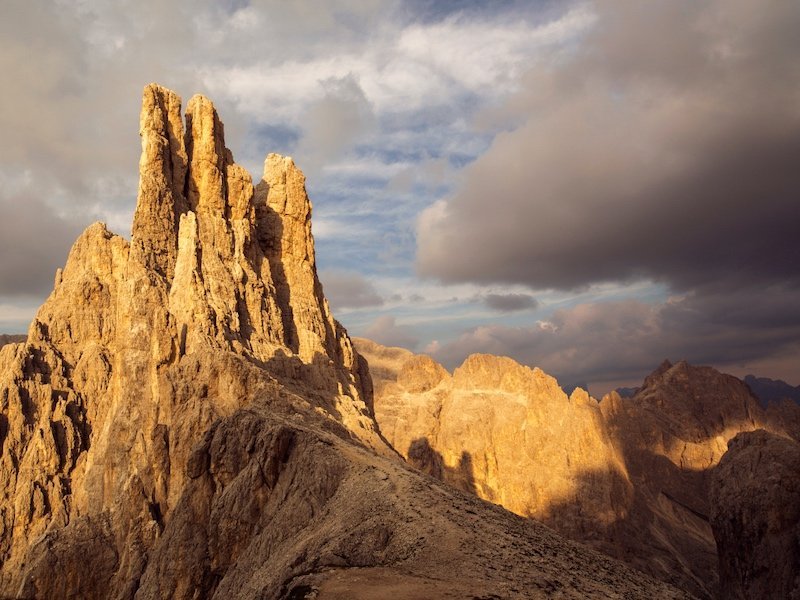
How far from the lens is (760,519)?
6794cm

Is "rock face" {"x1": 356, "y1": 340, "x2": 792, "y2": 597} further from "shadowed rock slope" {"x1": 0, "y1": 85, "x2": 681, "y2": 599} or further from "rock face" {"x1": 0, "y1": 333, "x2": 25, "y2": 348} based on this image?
"rock face" {"x1": 0, "y1": 333, "x2": 25, "y2": 348}

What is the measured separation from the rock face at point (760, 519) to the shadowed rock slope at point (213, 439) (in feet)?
101

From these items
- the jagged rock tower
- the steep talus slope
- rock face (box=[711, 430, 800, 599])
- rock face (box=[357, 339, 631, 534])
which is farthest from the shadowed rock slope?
the steep talus slope

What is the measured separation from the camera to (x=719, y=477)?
77438 mm

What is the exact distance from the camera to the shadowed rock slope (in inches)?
1468

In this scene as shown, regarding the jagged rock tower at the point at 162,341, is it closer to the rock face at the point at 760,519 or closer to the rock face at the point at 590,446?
the rock face at the point at 760,519

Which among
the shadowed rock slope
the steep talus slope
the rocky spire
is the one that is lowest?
the steep talus slope

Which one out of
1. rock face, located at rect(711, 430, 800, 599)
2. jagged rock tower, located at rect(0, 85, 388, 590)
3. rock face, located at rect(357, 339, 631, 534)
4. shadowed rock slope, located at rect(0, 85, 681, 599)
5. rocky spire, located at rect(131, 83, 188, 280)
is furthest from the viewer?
rock face, located at rect(357, 339, 631, 534)

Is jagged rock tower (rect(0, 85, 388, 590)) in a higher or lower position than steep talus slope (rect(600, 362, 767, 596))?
higher

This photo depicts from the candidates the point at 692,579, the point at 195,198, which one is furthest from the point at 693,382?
the point at 195,198

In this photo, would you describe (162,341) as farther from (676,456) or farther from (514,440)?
(676,456)

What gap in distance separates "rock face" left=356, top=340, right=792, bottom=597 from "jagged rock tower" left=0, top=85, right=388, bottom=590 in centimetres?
6089

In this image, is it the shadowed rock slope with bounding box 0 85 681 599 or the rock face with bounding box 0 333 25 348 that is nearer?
the shadowed rock slope with bounding box 0 85 681 599

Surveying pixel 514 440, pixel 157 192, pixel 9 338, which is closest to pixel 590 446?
pixel 514 440
